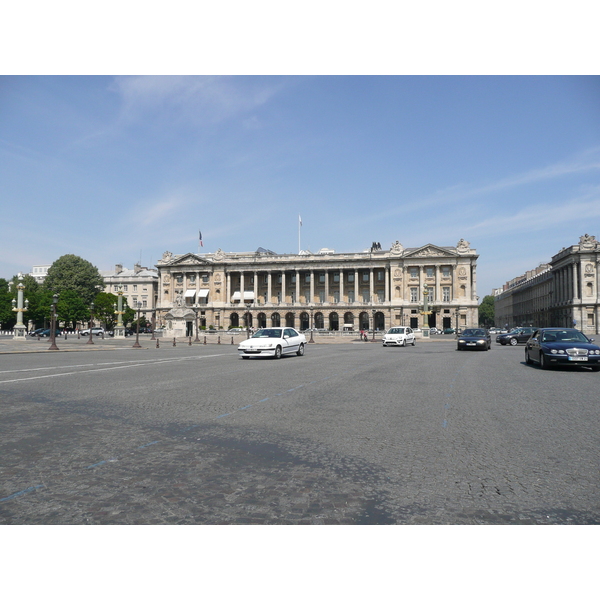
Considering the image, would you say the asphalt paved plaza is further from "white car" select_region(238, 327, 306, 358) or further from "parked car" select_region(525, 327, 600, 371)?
"white car" select_region(238, 327, 306, 358)

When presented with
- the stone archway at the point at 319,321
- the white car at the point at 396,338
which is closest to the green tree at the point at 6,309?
the stone archway at the point at 319,321

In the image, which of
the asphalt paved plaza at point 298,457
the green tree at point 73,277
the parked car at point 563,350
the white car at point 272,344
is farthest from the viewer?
the green tree at point 73,277

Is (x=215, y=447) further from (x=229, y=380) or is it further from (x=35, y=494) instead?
(x=229, y=380)

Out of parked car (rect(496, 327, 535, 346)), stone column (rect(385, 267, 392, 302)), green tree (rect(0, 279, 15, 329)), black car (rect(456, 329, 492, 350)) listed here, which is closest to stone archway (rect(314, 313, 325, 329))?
stone column (rect(385, 267, 392, 302))

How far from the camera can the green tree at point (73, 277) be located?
9888 centimetres

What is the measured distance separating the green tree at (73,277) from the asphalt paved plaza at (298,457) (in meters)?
94.7

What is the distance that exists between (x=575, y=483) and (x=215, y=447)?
13.5ft

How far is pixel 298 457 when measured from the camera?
244 inches

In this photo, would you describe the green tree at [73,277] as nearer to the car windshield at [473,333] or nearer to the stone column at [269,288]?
the stone column at [269,288]

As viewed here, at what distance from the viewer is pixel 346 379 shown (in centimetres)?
1532

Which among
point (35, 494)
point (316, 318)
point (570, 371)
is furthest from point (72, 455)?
point (316, 318)

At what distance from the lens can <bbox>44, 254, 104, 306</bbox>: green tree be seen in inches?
3893

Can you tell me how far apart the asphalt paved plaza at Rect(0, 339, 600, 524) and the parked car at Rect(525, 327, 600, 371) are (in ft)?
21.6

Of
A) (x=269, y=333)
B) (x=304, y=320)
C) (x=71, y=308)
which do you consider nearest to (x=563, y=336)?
(x=269, y=333)
